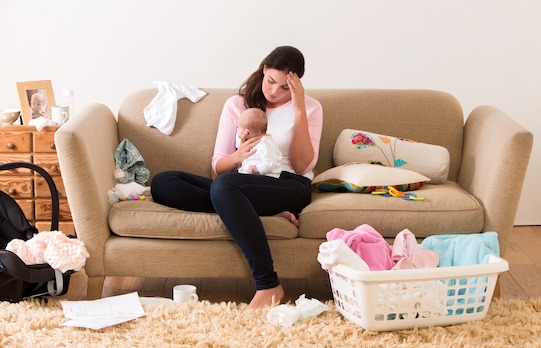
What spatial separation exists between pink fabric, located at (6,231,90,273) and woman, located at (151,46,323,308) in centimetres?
39

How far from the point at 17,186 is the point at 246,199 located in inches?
50.0

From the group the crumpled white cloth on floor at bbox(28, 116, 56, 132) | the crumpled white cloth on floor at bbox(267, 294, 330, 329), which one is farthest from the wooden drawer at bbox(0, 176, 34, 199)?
the crumpled white cloth on floor at bbox(267, 294, 330, 329)

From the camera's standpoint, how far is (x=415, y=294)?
251 centimetres

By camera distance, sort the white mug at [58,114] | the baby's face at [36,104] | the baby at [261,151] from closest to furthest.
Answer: the baby at [261,151] < the white mug at [58,114] < the baby's face at [36,104]

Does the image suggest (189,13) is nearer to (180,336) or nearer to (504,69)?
(504,69)

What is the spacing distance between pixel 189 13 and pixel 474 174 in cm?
174

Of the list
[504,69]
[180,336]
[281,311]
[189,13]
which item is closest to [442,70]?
[504,69]

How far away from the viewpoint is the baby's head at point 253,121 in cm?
294

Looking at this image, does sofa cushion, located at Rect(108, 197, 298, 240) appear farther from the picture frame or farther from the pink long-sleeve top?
the picture frame

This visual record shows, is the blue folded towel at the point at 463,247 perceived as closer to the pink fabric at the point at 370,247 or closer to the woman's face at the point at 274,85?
the pink fabric at the point at 370,247

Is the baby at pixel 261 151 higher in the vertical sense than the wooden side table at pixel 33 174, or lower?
higher

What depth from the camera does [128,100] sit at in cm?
335

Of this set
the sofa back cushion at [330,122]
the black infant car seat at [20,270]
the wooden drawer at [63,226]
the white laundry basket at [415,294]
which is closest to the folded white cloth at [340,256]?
the white laundry basket at [415,294]

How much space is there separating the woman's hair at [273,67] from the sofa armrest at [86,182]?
0.64 metres
